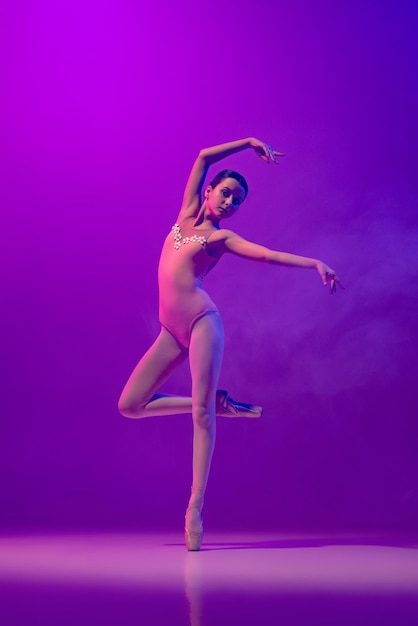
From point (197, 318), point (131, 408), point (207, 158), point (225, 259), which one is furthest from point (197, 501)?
point (225, 259)

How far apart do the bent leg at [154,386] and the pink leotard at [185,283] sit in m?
0.07

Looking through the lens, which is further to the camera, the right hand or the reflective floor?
the right hand

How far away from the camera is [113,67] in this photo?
16.6ft

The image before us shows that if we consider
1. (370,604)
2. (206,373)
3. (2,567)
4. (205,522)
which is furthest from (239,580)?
(205,522)

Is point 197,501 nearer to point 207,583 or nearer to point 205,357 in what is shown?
point 205,357

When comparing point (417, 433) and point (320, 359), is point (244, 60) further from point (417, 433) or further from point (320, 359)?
point (417, 433)

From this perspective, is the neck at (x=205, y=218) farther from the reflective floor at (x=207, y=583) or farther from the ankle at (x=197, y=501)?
the reflective floor at (x=207, y=583)

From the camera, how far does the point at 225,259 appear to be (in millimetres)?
5020

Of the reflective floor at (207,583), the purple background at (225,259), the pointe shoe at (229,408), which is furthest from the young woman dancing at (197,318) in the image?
the purple background at (225,259)

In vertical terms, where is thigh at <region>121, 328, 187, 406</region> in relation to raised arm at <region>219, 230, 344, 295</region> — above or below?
below

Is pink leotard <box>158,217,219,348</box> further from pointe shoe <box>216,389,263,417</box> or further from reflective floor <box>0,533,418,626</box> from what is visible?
reflective floor <box>0,533,418,626</box>

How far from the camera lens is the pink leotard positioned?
141 inches

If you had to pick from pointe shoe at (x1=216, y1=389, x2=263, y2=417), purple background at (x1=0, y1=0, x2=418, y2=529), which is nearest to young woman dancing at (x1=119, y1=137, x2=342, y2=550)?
pointe shoe at (x1=216, y1=389, x2=263, y2=417)

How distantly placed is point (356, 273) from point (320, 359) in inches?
21.5
